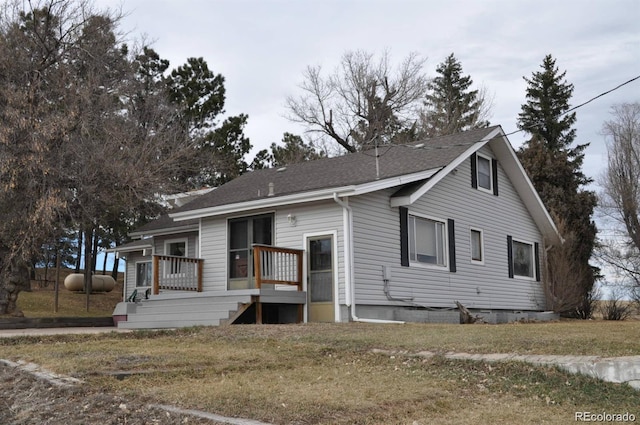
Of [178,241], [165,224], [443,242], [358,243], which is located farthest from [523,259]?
[165,224]

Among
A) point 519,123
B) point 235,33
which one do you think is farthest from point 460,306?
point 519,123

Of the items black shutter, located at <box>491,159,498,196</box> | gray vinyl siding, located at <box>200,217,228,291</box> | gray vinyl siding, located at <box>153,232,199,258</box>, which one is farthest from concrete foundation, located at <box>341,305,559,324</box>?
gray vinyl siding, located at <box>153,232,199,258</box>

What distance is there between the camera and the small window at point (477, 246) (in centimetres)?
1767

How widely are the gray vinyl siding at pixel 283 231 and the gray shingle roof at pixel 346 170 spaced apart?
0.45 meters

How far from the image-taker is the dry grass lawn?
17.4 feet

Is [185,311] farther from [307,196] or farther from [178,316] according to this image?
[307,196]

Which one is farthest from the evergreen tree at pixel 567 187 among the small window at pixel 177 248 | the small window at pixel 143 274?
the small window at pixel 143 274

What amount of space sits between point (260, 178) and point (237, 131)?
14.2 m

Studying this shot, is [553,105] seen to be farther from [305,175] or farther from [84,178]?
[84,178]

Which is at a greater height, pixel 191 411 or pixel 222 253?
pixel 222 253

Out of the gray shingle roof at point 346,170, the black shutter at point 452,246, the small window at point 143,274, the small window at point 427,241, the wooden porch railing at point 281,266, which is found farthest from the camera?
the small window at point 143,274

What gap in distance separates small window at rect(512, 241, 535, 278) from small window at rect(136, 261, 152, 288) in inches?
460

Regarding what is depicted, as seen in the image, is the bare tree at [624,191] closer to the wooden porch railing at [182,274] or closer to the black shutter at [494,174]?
the black shutter at [494,174]

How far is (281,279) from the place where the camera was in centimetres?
1394
